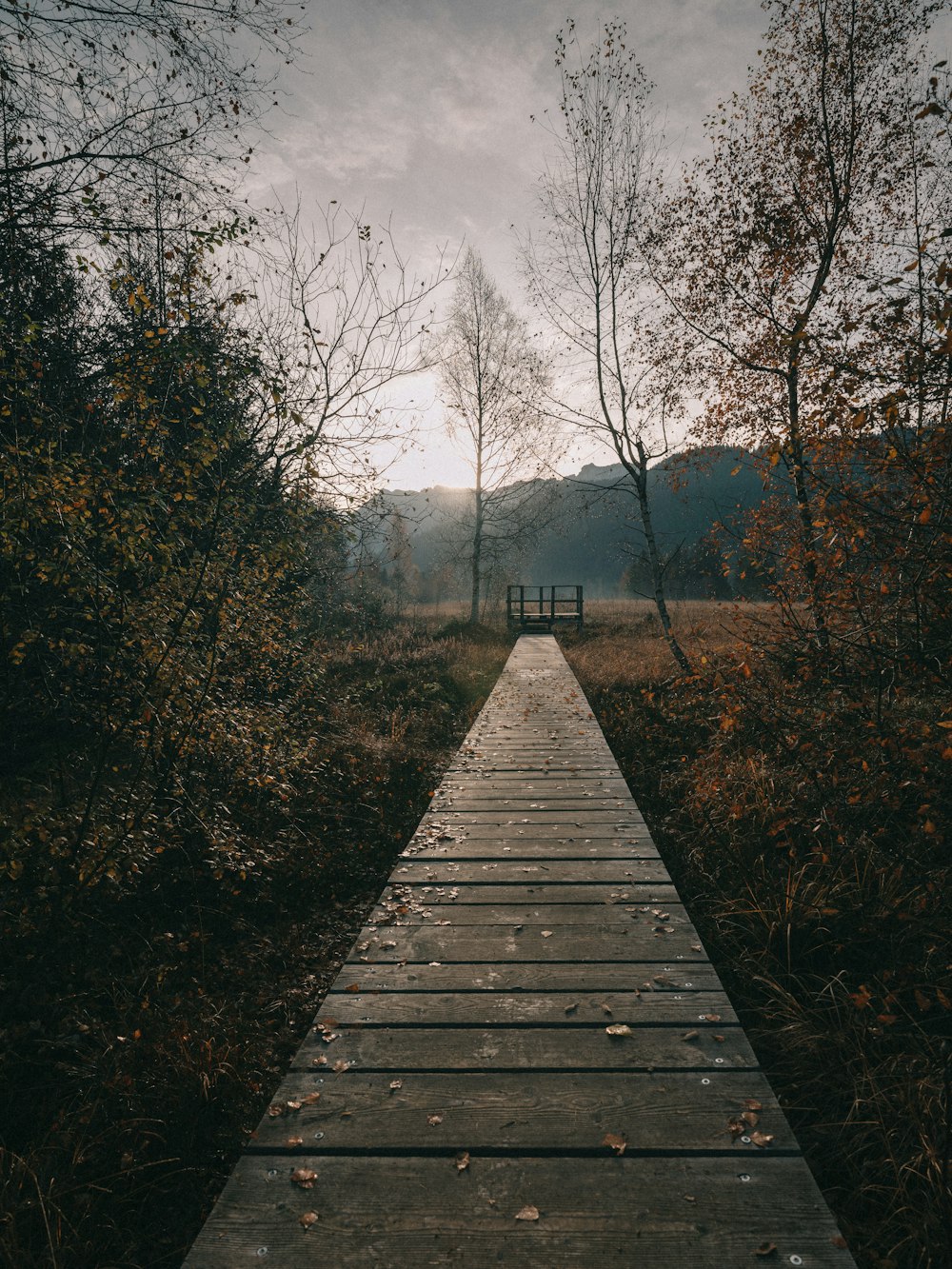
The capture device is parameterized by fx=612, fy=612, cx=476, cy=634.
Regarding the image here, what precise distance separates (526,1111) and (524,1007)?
0.52m

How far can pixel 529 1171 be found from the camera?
168cm

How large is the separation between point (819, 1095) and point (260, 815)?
13.2ft

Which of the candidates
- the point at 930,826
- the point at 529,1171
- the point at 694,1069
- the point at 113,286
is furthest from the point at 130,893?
the point at 930,826

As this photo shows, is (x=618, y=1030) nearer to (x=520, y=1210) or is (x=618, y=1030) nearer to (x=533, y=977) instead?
(x=533, y=977)

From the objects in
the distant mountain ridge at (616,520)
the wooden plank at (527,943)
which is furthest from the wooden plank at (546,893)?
the distant mountain ridge at (616,520)

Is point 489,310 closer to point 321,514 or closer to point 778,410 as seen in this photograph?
point 778,410

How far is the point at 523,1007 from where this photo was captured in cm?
239

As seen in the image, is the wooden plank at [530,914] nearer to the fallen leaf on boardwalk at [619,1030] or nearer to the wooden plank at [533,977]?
the wooden plank at [533,977]

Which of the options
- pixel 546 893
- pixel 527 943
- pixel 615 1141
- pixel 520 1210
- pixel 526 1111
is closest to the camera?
pixel 520 1210

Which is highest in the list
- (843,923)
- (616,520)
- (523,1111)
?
(616,520)

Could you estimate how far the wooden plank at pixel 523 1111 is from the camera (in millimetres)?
1769

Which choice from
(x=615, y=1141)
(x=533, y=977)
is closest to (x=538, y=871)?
(x=533, y=977)

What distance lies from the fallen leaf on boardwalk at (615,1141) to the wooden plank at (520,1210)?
0.03 m

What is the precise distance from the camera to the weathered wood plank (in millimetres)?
2320
